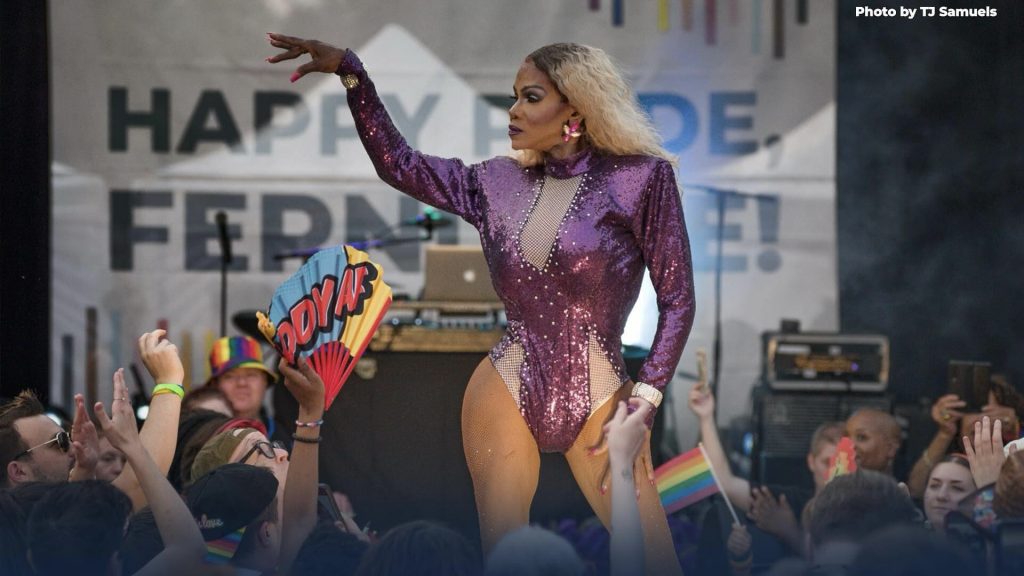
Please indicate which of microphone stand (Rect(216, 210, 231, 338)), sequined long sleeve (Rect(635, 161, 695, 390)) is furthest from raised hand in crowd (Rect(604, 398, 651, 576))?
microphone stand (Rect(216, 210, 231, 338))

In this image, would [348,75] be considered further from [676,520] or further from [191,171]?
[191,171]

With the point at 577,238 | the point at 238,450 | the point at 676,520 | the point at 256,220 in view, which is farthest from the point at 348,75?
the point at 256,220

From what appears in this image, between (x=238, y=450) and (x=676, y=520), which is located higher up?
(x=238, y=450)

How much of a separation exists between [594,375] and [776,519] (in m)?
1.48

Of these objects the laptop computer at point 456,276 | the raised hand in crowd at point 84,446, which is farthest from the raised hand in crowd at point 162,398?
the laptop computer at point 456,276

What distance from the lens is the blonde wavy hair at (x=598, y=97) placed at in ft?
10.2

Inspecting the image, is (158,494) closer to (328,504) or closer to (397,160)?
(328,504)

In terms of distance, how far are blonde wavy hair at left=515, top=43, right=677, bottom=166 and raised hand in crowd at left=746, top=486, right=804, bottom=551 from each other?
1.48m

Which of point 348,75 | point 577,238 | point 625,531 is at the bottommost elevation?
point 625,531

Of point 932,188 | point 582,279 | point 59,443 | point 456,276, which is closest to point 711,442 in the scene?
point 456,276

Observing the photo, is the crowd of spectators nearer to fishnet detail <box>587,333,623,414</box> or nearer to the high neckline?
fishnet detail <box>587,333,623,414</box>

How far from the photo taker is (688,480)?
454cm

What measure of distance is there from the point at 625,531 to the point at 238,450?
1.42 meters

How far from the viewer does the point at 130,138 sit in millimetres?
7148
